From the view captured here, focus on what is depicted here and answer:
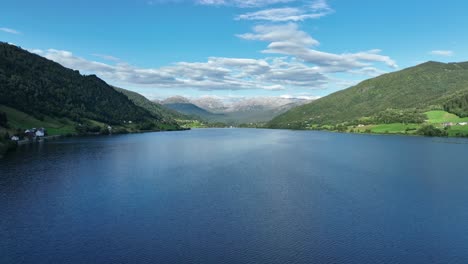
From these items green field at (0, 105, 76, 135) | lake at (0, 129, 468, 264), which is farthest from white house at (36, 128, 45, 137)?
lake at (0, 129, 468, 264)

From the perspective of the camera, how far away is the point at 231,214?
44719mm

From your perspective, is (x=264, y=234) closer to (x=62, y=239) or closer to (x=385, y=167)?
(x=62, y=239)

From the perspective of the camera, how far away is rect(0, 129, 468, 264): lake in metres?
32.8

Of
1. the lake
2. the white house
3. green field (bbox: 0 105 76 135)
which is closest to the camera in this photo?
the lake

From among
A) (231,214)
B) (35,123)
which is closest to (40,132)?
(35,123)

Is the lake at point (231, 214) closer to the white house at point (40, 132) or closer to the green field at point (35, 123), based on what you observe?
the white house at point (40, 132)

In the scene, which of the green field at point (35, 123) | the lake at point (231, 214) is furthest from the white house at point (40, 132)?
the lake at point (231, 214)

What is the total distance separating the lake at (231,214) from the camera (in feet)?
108

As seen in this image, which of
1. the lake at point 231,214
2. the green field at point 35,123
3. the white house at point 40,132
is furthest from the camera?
the green field at point 35,123

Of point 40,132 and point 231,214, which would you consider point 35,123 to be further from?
point 231,214

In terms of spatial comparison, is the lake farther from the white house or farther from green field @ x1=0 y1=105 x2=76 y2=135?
green field @ x1=0 y1=105 x2=76 y2=135

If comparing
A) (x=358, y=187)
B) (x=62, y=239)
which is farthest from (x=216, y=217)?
(x=358, y=187)

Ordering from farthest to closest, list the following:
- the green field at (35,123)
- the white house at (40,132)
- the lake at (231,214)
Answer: the green field at (35,123) < the white house at (40,132) < the lake at (231,214)

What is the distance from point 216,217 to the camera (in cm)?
4338
